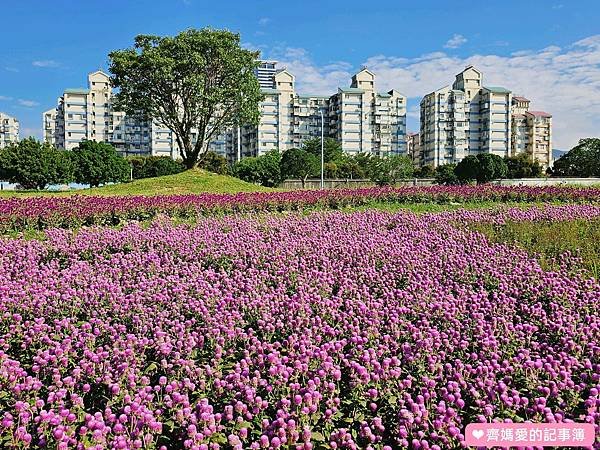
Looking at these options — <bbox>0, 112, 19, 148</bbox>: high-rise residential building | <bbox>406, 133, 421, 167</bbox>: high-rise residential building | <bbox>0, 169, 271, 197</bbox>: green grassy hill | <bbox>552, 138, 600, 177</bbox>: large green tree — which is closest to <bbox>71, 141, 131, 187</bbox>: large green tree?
<bbox>0, 169, 271, 197</bbox>: green grassy hill

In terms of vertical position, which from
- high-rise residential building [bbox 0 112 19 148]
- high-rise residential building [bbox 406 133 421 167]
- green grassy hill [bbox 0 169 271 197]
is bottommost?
green grassy hill [bbox 0 169 271 197]

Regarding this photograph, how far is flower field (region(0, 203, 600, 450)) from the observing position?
2465mm

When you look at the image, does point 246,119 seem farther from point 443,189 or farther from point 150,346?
point 150,346

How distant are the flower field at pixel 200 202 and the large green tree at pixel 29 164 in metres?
26.0

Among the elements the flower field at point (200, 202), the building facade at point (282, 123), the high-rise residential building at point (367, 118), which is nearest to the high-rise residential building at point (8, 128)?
the building facade at point (282, 123)

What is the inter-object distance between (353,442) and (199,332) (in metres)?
1.65

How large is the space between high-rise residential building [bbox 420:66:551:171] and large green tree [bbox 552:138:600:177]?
2846cm

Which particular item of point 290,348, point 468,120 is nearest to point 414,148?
point 468,120

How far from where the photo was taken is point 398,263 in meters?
5.72

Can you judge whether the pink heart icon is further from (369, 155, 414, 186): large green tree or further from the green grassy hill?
(369, 155, 414, 186): large green tree

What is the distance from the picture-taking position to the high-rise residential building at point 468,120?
96750mm

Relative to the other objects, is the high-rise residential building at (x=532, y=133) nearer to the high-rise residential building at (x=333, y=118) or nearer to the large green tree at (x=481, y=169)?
the high-rise residential building at (x=333, y=118)

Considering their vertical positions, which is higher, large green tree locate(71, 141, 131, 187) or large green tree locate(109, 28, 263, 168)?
large green tree locate(109, 28, 263, 168)

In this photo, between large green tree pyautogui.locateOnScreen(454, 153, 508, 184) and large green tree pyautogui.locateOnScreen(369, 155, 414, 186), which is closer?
large green tree pyautogui.locateOnScreen(454, 153, 508, 184)
